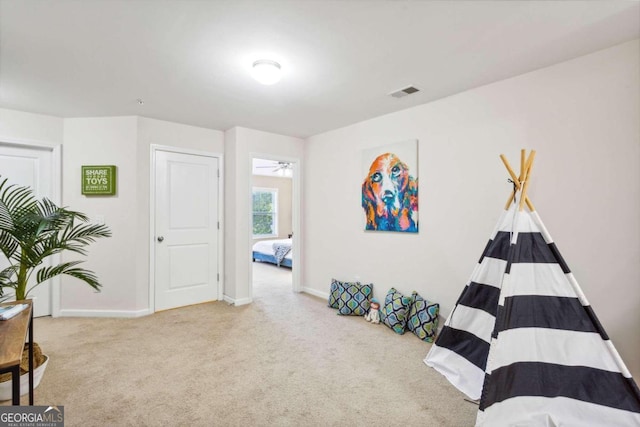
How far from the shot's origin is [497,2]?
5.52ft

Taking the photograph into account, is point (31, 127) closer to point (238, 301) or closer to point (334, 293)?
point (238, 301)

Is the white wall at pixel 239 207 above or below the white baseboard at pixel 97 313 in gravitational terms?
above

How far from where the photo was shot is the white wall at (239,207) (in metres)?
4.07

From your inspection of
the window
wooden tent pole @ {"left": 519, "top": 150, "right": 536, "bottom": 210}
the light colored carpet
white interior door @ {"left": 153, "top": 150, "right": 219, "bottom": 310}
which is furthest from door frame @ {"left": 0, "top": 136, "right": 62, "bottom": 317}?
the window

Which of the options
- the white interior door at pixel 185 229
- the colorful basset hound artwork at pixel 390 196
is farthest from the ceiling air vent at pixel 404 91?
the white interior door at pixel 185 229

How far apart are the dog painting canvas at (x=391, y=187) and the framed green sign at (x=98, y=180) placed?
3.02m

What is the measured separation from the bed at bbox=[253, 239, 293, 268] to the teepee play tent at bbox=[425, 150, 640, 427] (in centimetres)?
500

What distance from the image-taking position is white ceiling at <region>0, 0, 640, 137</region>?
175 cm

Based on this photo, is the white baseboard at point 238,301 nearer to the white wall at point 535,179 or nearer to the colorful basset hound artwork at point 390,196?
the white wall at point 535,179

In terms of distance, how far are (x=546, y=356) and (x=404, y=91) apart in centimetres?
232

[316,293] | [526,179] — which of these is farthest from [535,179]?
[316,293]

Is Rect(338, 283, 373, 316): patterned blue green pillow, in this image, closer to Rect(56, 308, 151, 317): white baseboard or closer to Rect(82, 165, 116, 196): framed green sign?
Rect(56, 308, 151, 317): white baseboard

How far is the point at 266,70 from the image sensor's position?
2287 mm

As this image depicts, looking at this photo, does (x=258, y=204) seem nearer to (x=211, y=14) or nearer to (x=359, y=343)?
(x=359, y=343)
